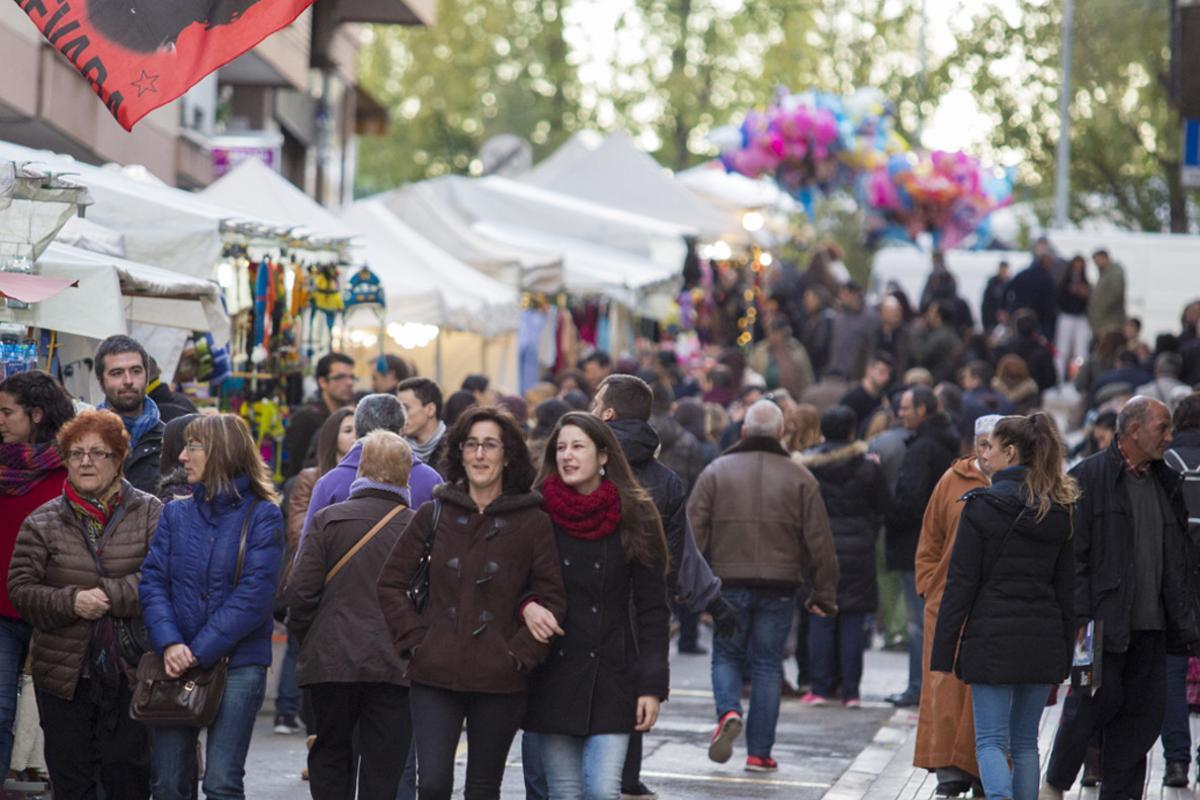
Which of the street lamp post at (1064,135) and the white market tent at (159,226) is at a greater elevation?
the street lamp post at (1064,135)

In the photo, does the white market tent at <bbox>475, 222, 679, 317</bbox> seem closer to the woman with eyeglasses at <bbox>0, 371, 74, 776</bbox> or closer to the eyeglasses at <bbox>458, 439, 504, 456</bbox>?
the woman with eyeglasses at <bbox>0, 371, 74, 776</bbox>

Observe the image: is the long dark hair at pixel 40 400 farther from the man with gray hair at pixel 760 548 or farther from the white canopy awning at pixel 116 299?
the man with gray hair at pixel 760 548

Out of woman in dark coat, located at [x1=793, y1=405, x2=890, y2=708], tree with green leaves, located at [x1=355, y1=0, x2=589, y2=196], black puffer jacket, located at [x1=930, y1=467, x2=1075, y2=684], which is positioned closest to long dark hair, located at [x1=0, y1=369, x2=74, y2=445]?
black puffer jacket, located at [x1=930, y1=467, x2=1075, y2=684]

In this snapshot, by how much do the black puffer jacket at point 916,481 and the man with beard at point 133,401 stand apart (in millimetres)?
5893

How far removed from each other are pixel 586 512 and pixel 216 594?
156 centimetres


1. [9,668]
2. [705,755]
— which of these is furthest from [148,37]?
[705,755]

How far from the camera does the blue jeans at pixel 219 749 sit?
7949mm

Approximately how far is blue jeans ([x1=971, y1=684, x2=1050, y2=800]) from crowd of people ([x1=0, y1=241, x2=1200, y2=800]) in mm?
12

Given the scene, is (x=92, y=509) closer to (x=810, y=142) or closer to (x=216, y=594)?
(x=216, y=594)

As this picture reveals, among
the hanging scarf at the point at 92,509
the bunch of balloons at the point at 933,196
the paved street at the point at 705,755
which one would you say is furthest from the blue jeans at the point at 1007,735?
the bunch of balloons at the point at 933,196

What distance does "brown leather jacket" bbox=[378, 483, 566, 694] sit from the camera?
7.23 m

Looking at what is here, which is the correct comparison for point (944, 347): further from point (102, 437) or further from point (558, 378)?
point (102, 437)

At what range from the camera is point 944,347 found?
2364 cm

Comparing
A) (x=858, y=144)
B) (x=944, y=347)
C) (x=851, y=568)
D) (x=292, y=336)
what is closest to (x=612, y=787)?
→ (x=851, y=568)
